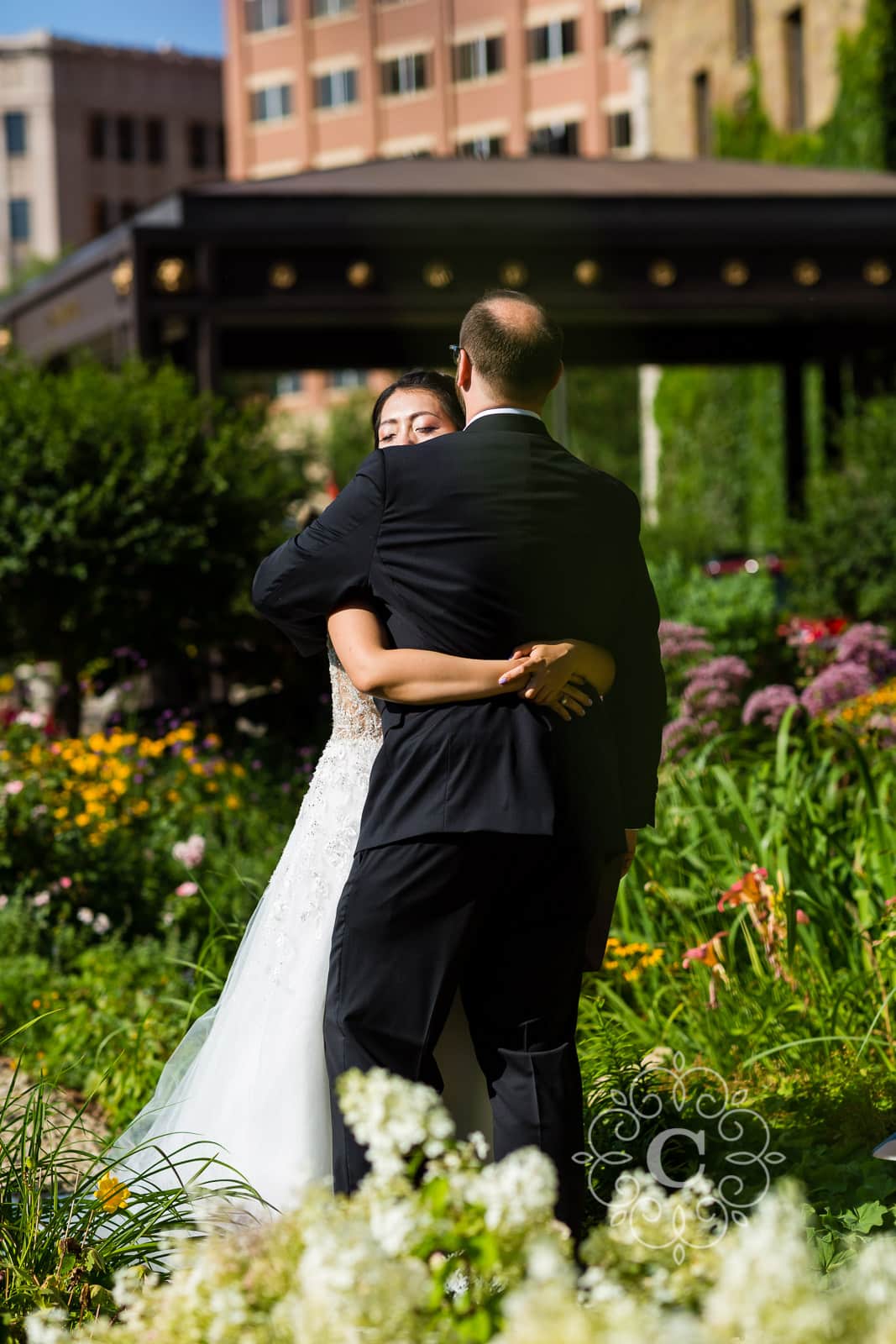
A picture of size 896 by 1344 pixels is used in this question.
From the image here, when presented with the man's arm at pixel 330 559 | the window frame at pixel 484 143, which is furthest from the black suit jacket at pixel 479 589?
the window frame at pixel 484 143

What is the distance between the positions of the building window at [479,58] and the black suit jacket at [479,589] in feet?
161

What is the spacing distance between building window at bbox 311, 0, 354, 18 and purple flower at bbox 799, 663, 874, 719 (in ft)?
167

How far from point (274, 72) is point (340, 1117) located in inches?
2128

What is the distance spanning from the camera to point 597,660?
9.07 ft

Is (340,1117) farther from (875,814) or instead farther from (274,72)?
(274,72)

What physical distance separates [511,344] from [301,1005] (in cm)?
129

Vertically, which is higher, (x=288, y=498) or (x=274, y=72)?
(x=274, y=72)

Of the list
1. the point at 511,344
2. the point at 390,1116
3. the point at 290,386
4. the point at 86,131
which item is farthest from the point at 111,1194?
the point at 86,131

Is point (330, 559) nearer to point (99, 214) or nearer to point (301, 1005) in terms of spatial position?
point (301, 1005)

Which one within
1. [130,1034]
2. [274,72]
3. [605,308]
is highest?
[274,72]

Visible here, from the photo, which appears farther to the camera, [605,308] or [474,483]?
[605,308]

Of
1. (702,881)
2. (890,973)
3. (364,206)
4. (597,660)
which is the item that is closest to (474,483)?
(597,660)

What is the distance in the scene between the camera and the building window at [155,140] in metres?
64.2

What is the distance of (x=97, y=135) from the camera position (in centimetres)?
6419
